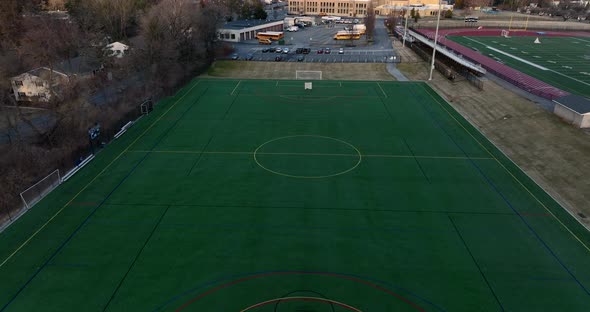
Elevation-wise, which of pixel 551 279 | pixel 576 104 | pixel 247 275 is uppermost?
pixel 576 104

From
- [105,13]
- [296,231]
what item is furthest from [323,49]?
[296,231]

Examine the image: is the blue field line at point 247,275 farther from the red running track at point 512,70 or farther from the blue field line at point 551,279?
the red running track at point 512,70

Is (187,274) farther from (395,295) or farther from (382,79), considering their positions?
(382,79)

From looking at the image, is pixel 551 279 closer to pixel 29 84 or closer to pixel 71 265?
pixel 71 265

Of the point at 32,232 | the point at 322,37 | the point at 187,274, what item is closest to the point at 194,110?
the point at 32,232

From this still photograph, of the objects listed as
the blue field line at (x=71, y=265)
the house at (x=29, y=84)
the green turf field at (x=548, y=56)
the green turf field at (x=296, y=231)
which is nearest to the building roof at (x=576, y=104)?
the green turf field at (x=296, y=231)

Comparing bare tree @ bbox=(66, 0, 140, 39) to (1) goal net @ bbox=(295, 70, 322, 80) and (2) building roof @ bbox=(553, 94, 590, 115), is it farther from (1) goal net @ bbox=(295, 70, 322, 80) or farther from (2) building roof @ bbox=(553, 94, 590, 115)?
(2) building roof @ bbox=(553, 94, 590, 115)
